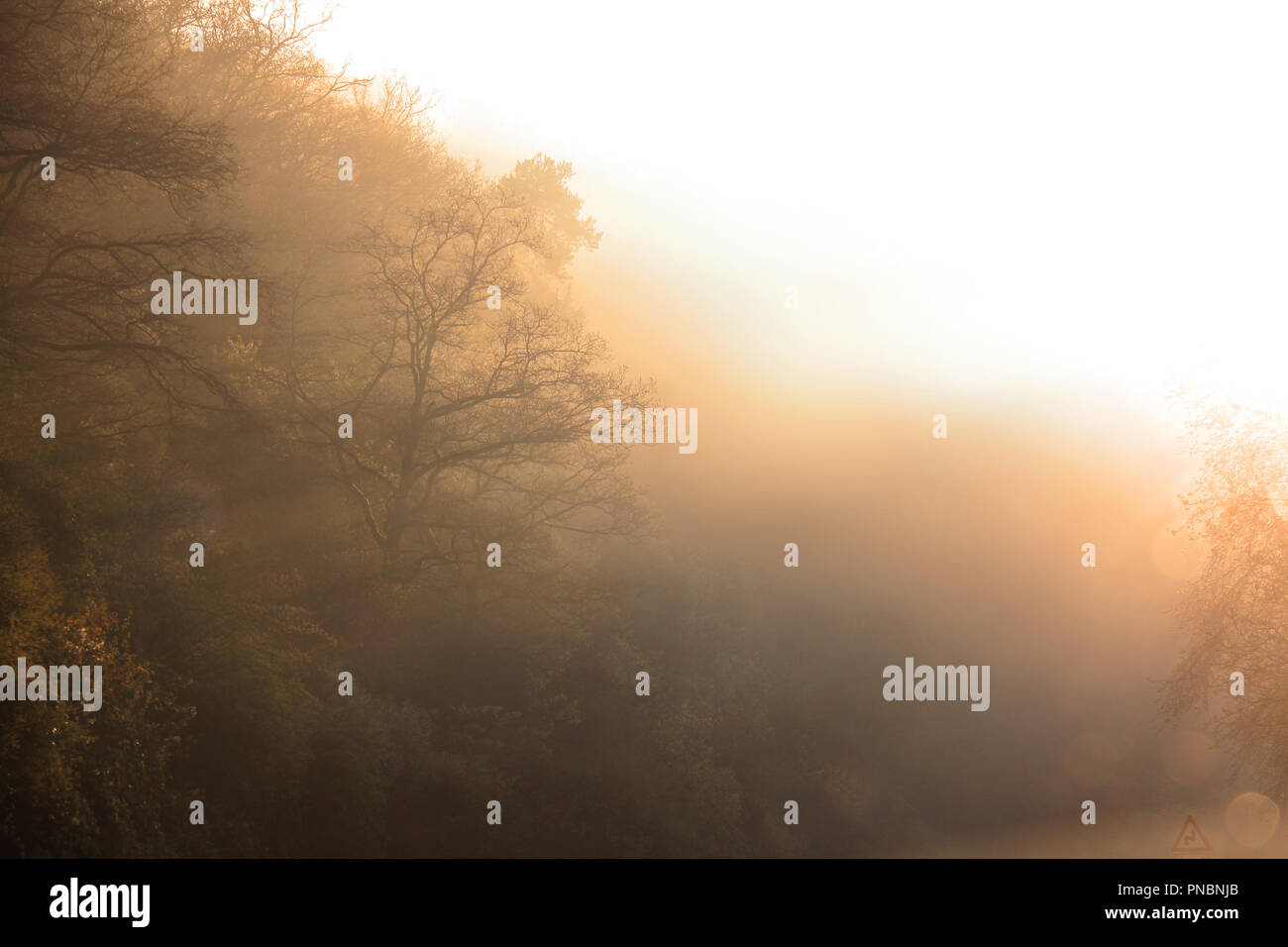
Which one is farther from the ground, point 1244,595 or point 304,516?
point 304,516

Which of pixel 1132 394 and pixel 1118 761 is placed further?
pixel 1132 394

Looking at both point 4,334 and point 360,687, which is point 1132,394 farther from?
point 4,334

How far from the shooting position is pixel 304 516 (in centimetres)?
2019

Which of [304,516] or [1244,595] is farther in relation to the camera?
[304,516]

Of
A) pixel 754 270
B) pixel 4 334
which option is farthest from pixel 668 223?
pixel 4 334

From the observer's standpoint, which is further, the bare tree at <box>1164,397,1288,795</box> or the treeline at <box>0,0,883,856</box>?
the bare tree at <box>1164,397,1288,795</box>

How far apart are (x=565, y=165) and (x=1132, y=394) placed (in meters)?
43.4

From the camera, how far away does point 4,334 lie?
1302cm

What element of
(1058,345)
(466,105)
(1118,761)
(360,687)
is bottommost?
(1118,761)

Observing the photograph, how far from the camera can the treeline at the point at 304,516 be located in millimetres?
12344

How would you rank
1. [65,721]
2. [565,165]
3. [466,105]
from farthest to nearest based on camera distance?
[466,105] → [565,165] → [65,721]

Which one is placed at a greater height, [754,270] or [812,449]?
[754,270]

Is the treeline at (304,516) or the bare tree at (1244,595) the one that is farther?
the bare tree at (1244,595)

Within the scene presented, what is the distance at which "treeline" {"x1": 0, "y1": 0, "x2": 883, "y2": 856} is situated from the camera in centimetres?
1234
